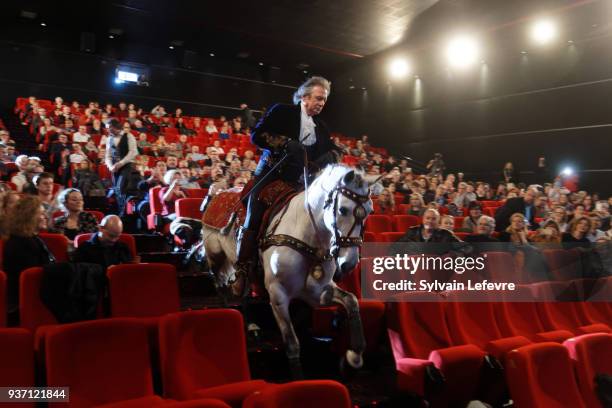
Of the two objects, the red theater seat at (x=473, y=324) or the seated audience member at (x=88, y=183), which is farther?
the seated audience member at (x=88, y=183)

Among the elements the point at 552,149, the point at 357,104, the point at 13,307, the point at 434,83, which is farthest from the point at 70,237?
the point at 357,104

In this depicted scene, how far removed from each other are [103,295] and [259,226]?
103 centimetres

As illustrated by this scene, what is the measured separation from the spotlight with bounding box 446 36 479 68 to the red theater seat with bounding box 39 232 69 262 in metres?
11.2

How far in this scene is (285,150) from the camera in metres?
3.26

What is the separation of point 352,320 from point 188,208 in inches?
124

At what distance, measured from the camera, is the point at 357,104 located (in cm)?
1633

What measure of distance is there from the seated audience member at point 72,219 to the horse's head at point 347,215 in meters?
2.47

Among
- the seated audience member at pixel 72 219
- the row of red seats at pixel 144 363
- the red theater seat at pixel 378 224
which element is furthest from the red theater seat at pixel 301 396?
the red theater seat at pixel 378 224

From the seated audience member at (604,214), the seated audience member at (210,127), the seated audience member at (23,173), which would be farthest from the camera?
the seated audience member at (210,127)

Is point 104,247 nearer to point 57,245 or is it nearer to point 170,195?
point 57,245

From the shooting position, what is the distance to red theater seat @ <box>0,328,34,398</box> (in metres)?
2.08

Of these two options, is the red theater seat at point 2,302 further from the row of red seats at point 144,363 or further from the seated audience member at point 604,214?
the seated audience member at point 604,214

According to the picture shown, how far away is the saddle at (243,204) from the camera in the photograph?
10.8 ft

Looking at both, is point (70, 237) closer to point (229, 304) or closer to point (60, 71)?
point (229, 304)
